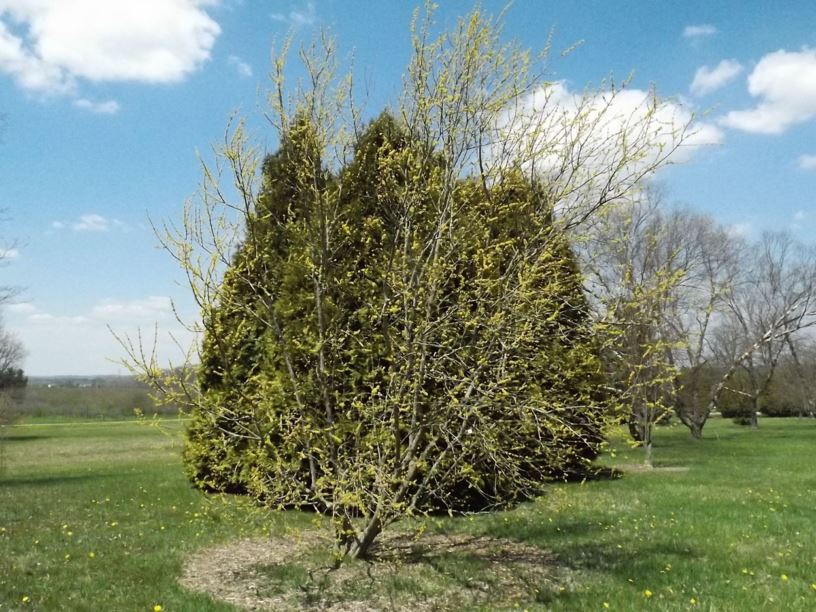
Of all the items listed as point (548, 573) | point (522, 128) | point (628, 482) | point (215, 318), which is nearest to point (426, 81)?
point (522, 128)

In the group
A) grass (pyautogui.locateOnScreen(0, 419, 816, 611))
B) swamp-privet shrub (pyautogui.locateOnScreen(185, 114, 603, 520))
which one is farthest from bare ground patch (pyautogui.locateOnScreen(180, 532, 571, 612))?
swamp-privet shrub (pyautogui.locateOnScreen(185, 114, 603, 520))

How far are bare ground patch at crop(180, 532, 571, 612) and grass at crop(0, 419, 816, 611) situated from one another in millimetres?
36

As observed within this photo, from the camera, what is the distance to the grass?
15.6 feet

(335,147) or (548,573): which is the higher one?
(335,147)

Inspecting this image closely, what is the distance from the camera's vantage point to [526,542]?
670 centimetres

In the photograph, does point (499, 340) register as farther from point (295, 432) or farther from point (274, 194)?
point (274, 194)

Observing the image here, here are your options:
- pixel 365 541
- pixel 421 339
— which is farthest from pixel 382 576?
pixel 421 339

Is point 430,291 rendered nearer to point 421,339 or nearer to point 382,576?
point 421,339

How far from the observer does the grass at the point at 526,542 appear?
15.6 ft

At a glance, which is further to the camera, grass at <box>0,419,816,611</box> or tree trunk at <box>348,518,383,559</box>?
tree trunk at <box>348,518,383,559</box>

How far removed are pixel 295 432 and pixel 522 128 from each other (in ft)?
10.6

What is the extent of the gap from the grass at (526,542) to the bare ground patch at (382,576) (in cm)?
4

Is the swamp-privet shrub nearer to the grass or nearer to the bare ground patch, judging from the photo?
the bare ground patch

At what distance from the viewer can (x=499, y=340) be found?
479cm
